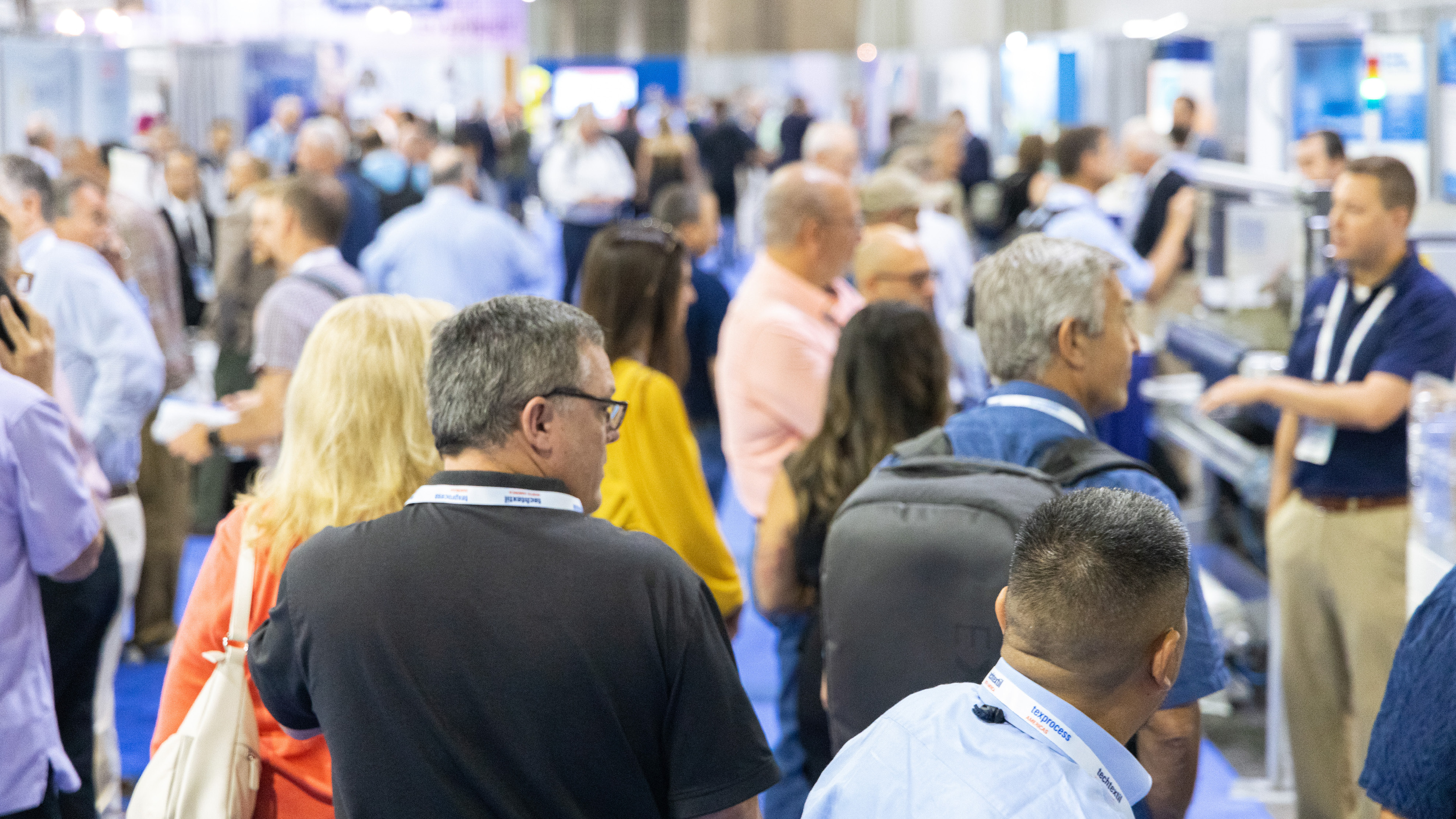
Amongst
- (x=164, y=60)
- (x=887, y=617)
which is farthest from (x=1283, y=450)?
(x=164, y=60)

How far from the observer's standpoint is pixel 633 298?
2859 mm

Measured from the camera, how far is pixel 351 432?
1896mm

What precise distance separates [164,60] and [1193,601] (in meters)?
10.7

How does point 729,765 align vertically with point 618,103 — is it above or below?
below

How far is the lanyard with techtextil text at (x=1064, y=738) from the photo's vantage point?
3.93ft

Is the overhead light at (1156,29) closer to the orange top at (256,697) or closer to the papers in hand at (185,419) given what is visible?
the papers in hand at (185,419)

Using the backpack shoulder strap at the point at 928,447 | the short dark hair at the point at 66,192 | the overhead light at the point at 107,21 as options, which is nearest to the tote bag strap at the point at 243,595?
the backpack shoulder strap at the point at 928,447

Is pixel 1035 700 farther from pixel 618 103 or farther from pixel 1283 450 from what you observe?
pixel 618 103

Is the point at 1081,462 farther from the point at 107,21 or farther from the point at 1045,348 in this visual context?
the point at 107,21

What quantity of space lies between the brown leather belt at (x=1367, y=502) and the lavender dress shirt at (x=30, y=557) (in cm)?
265

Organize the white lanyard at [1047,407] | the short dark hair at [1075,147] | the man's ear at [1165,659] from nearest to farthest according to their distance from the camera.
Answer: the man's ear at [1165,659]
the white lanyard at [1047,407]
the short dark hair at [1075,147]

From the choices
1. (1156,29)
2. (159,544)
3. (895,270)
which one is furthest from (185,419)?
(1156,29)

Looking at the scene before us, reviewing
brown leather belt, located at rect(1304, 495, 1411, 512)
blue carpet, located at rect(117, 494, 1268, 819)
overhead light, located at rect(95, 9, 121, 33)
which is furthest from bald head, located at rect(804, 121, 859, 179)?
overhead light, located at rect(95, 9, 121, 33)

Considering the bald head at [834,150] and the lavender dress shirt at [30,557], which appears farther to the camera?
the bald head at [834,150]
